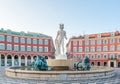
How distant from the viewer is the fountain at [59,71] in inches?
684

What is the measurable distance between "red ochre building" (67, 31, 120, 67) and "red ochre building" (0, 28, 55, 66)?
909cm

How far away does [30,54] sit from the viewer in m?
57.8

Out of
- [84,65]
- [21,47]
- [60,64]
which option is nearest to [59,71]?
[60,64]

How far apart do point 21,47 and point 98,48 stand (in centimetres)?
2520

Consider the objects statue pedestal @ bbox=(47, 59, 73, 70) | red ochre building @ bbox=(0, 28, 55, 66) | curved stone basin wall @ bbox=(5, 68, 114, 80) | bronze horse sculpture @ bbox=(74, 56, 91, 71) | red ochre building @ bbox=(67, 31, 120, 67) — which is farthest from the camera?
red ochre building @ bbox=(67, 31, 120, 67)

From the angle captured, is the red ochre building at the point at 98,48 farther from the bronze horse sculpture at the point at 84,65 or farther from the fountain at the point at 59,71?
the bronze horse sculpture at the point at 84,65

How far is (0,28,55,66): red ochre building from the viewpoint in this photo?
52438 mm

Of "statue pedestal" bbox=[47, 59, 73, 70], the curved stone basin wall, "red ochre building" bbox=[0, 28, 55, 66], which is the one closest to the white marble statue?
"statue pedestal" bbox=[47, 59, 73, 70]

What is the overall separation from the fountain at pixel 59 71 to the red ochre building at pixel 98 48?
31770 millimetres

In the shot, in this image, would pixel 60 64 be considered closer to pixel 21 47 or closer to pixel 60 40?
pixel 60 40

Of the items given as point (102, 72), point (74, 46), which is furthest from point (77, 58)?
point (102, 72)

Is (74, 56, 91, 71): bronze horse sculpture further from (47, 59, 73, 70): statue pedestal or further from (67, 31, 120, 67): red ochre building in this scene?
(67, 31, 120, 67): red ochre building

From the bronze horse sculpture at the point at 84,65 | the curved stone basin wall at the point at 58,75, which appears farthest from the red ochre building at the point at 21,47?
the curved stone basin wall at the point at 58,75

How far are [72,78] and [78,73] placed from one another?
79 centimetres
